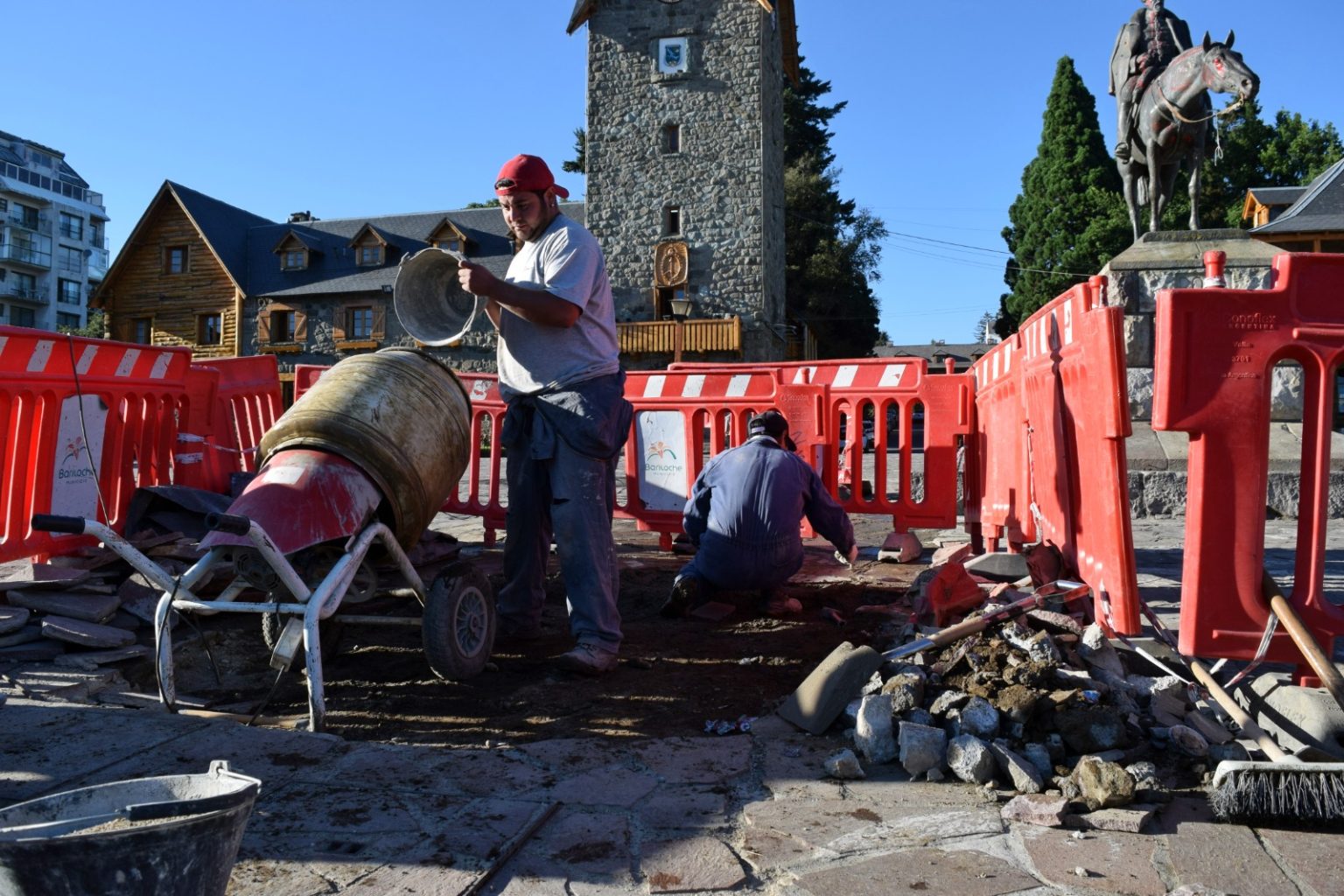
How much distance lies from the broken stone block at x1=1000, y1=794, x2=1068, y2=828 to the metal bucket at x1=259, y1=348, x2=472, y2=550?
2352 millimetres

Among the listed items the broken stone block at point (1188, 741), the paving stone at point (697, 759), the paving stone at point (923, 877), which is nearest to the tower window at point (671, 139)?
the paving stone at point (697, 759)

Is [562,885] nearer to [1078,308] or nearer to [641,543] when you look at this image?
[1078,308]

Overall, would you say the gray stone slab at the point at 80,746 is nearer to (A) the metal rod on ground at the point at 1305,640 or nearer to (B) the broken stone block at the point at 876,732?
(B) the broken stone block at the point at 876,732

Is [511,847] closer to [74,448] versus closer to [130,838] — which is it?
[130,838]

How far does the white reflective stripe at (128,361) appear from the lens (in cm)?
576

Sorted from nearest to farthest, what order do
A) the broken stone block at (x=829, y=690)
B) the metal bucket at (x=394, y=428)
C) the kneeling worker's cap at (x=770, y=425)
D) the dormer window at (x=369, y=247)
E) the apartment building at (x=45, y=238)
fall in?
the broken stone block at (x=829, y=690), the metal bucket at (x=394, y=428), the kneeling worker's cap at (x=770, y=425), the dormer window at (x=369, y=247), the apartment building at (x=45, y=238)

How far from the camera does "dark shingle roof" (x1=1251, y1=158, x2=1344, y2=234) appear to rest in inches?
1155

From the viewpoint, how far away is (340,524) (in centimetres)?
341

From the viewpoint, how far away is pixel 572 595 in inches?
151

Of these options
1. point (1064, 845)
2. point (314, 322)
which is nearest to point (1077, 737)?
point (1064, 845)

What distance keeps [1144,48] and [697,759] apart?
32.7ft

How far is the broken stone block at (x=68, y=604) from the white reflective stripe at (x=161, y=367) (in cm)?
197

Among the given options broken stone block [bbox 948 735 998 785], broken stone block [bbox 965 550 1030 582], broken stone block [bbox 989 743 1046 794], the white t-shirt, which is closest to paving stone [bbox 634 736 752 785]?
broken stone block [bbox 948 735 998 785]

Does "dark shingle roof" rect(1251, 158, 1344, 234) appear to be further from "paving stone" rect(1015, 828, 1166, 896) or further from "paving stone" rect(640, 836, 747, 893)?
"paving stone" rect(640, 836, 747, 893)
